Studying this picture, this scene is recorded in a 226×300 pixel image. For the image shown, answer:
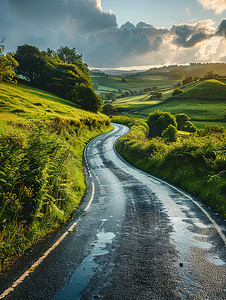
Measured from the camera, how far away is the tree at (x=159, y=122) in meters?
66.5

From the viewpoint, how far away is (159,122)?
2623 inches

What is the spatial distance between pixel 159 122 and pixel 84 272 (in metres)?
65.0

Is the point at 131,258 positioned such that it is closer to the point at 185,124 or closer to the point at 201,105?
the point at 185,124

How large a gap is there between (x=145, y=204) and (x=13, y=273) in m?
6.82

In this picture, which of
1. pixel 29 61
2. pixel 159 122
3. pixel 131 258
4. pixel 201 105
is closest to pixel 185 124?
pixel 159 122

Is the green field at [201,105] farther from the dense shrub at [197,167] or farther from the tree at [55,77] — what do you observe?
the dense shrub at [197,167]

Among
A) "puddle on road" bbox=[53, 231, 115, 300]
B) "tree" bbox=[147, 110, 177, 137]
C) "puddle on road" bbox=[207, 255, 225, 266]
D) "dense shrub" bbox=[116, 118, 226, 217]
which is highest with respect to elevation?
"tree" bbox=[147, 110, 177, 137]

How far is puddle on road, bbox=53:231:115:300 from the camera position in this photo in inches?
165

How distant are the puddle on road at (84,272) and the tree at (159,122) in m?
63.0

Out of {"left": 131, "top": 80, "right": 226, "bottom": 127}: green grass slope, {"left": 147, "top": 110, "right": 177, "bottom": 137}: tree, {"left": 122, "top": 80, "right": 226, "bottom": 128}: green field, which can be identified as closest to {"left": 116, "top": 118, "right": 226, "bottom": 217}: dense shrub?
{"left": 147, "top": 110, "right": 177, "bottom": 137}: tree

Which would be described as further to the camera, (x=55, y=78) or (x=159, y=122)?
(x=159, y=122)

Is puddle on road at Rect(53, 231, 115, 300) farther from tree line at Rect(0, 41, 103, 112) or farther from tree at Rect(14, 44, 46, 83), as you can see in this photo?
tree at Rect(14, 44, 46, 83)

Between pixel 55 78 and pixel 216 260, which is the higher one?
pixel 55 78

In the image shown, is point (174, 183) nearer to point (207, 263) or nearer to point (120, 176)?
point (120, 176)
